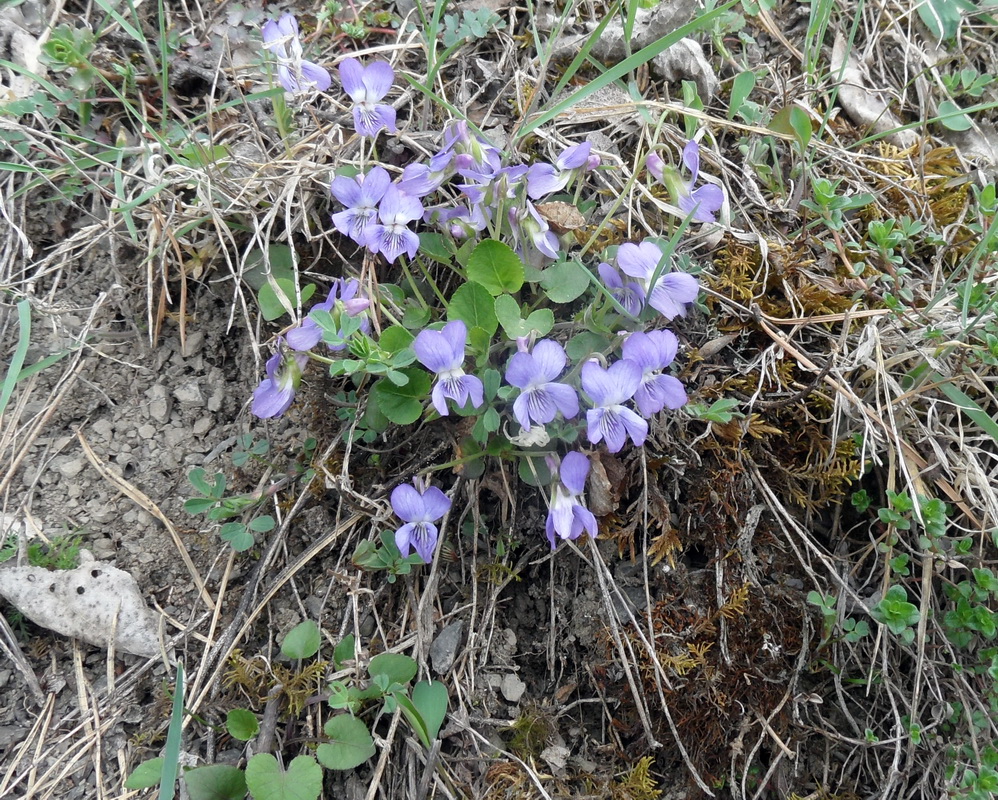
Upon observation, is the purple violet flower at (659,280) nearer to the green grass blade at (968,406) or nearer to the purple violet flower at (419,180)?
the purple violet flower at (419,180)

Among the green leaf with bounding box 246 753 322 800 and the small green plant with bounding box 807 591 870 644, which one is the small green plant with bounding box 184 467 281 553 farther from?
the small green plant with bounding box 807 591 870 644

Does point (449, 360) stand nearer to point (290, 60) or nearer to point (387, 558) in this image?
point (387, 558)

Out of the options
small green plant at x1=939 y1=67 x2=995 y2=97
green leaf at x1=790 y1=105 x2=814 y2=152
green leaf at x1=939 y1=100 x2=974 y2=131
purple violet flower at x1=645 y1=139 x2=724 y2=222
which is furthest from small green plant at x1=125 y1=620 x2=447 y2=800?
small green plant at x1=939 y1=67 x2=995 y2=97

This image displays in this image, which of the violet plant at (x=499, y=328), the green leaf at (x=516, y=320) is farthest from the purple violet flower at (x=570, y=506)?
the green leaf at (x=516, y=320)

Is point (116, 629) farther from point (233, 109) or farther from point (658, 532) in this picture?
point (233, 109)

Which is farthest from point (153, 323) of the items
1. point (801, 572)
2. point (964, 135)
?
point (964, 135)

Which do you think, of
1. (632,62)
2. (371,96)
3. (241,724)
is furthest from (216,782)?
(632,62)

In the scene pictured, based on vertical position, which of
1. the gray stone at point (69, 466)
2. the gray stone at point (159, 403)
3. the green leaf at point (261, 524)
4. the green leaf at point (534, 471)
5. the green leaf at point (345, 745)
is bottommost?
the green leaf at point (345, 745)
